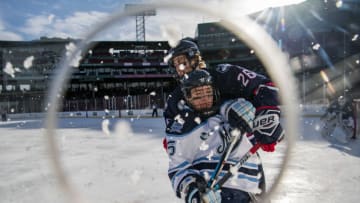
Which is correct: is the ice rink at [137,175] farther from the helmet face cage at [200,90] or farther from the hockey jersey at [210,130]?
the helmet face cage at [200,90]

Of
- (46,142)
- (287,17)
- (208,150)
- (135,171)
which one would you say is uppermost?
(287,17)

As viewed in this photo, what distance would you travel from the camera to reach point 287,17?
104ft

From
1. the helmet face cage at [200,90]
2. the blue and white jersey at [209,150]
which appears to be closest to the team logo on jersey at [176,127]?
the blue and white jersey at [209,150]

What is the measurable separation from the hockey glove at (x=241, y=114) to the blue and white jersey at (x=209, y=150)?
0.31ft

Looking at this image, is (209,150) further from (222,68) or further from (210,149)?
(222,68)

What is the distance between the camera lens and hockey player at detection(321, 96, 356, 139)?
315 inches

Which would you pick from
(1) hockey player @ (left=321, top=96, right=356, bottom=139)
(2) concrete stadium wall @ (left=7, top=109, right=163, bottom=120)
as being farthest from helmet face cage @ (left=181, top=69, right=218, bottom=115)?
(2) concrete stadium wall @ (left=7, top=109, right=163, bottom=120)

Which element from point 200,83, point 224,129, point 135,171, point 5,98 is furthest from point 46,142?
point 5,98

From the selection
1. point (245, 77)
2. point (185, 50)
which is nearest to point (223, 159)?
point (245, 77)

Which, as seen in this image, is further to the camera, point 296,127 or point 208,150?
point 208,150

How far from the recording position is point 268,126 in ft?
5.81

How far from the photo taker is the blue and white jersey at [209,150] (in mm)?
1886

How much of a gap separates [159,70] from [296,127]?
3831cm

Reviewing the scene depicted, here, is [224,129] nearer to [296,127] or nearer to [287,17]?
[296,127]
